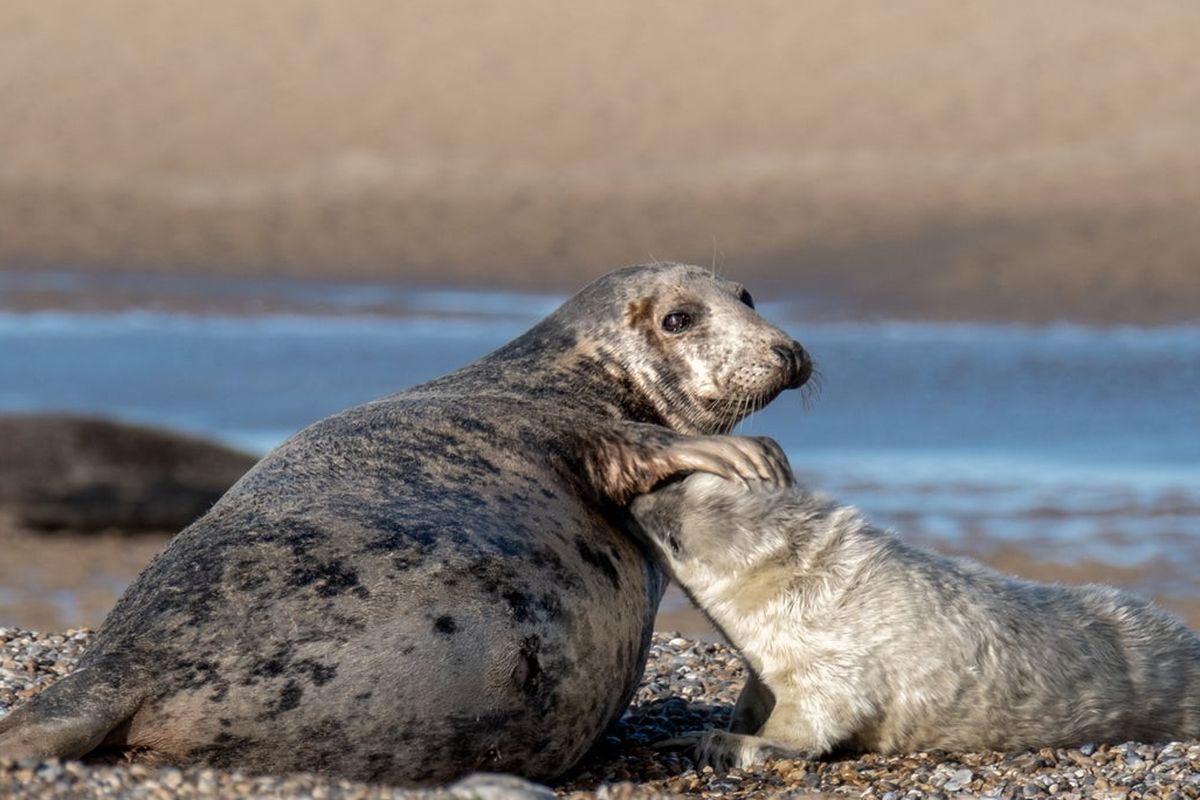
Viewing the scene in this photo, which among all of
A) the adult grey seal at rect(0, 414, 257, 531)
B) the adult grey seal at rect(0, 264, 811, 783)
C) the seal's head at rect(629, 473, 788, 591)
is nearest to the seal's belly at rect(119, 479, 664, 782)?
the adult grey seal at rect(0, 264, 811, 783)

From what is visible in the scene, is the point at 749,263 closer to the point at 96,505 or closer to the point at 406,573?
the point at 96,505

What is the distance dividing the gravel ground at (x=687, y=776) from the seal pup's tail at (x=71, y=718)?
0.07 meters

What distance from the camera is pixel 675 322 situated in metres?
5.82

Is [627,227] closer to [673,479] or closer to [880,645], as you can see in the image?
[673,479]

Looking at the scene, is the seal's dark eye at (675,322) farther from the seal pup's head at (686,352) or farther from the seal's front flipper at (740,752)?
the seal's front flipper at (740,752)

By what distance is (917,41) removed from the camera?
99.7 ft

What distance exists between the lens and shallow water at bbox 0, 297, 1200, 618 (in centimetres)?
1071

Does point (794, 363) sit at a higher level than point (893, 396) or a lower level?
higher

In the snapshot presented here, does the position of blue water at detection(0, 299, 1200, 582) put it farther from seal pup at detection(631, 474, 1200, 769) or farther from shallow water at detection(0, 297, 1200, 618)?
seal pup at detection(631, 474, 1200, 769)

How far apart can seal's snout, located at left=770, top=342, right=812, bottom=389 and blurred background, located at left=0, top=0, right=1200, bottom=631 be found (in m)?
3.32

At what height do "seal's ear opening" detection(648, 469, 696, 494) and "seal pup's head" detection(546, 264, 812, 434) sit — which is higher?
"seal pup's head" detection(546, 264, 812, 434)

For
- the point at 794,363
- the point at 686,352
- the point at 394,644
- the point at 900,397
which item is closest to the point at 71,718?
the point at 394,644

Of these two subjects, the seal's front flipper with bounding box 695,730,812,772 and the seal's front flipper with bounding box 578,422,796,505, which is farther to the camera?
the seal's front flipper with bounding box 578,422,796,505

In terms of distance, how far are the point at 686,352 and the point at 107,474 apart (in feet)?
20.8
